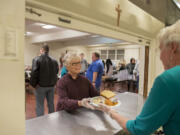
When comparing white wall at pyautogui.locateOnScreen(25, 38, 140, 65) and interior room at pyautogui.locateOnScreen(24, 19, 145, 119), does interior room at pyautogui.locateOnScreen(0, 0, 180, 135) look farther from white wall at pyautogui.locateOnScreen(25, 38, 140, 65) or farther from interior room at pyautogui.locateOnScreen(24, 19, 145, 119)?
white wall at pyautogui.locateOnScreen(25, 38, 140, 65)

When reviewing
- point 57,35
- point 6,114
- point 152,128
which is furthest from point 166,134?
point 57,35

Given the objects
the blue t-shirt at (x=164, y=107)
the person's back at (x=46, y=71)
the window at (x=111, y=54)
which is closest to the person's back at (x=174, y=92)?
the blue t-shirt at (x=164, y=107)

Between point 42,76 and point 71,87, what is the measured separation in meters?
1.20

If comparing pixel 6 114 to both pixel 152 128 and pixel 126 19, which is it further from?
pixel 126 19

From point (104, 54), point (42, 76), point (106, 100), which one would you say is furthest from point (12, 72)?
point (104, 54)

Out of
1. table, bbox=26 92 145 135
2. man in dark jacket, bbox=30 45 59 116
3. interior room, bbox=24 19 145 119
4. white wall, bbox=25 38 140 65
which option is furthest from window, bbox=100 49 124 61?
table, bbox=26 92 145 135

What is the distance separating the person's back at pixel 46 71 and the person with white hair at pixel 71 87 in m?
1.10

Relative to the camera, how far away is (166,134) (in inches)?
27.0

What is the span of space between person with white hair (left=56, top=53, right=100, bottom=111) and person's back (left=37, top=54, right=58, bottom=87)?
1.10m

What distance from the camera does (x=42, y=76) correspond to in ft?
7.76

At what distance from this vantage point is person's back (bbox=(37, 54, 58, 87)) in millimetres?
2365

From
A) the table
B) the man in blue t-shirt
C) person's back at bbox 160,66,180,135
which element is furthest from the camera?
the man in blue t-shirt

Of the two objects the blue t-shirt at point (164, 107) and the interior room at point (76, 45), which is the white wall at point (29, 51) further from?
the blue t-shirt at point (164, 107)

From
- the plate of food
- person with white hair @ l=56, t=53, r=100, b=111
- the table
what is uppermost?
person with white hair @ l=56, t=53, r=100, b=111
